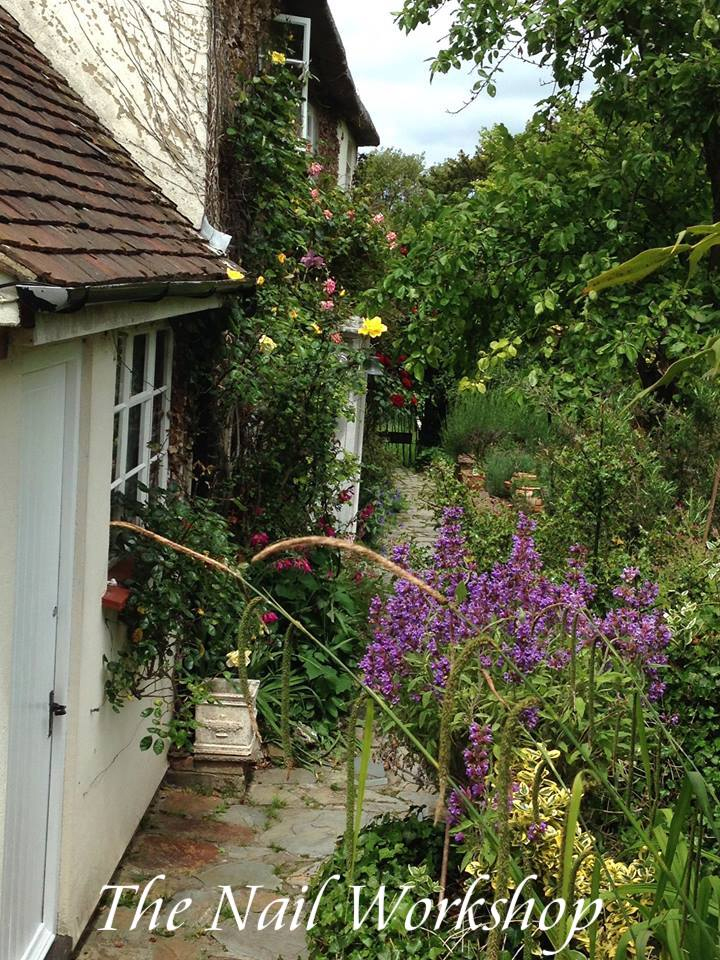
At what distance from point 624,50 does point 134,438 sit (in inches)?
203

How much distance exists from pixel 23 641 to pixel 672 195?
7.60 meters

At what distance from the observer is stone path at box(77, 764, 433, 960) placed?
4852 mm

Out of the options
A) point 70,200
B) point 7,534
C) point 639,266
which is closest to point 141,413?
point 70,200

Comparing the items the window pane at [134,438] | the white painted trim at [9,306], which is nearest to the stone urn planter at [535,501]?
the window pane at [134,438]

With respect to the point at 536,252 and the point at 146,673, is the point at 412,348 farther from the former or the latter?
the point at 146,673

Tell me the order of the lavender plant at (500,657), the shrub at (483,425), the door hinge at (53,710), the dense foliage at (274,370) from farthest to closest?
the shrub at (483,425)
the dense foliage at (274,370)
the door hinge at (53,710)
the lavender plant at (500,657)

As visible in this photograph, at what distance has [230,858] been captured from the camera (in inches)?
227

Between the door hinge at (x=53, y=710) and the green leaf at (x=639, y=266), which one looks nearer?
the green leaf at (x=639, y=266)

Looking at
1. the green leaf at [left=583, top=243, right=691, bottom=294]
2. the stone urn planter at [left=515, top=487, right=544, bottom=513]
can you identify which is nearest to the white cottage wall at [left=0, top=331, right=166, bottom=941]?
the green leaf at [left=583, top=243, right=691, bottom=294]

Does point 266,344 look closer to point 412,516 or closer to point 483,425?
point 412,516

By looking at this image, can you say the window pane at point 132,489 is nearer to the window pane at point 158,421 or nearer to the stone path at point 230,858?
the window pane at point 158,421

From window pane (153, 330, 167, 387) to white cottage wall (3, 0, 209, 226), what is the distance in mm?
953

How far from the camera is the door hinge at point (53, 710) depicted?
434 cm

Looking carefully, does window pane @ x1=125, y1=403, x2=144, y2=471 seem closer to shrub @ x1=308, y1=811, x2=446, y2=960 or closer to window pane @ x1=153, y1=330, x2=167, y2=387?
window pane @ x1=153, y1=330, x2=167, y2=387
